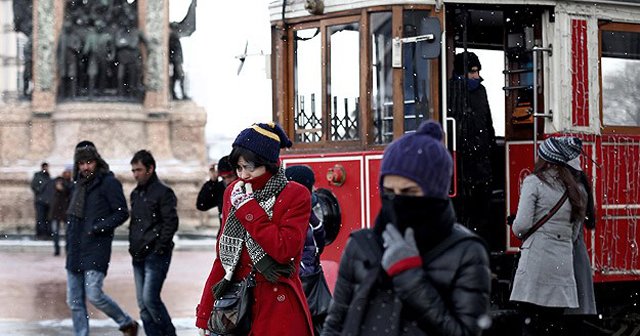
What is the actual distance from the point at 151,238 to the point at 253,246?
4.43m

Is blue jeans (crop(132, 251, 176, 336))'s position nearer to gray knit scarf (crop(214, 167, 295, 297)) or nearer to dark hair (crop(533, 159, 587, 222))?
dark hair (crop(533, 159, 587, 222))

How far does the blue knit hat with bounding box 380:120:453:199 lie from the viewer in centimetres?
391

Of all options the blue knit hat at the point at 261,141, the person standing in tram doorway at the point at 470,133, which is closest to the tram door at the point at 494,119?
the person standing in tram doorway at the point at 470,133

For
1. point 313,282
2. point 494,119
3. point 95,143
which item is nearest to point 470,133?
point 494,119

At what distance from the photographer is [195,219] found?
2775 centimetres

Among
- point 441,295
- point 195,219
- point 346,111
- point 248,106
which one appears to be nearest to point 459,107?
point 346,111

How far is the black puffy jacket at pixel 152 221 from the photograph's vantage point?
32.8 ft

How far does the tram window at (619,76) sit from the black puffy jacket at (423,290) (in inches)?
229

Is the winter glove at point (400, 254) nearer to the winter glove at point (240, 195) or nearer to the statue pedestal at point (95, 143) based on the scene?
the winter glove at point (240, 195)

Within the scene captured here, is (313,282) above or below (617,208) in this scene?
below

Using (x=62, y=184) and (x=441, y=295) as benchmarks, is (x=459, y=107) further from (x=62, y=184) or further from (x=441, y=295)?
(x=62, y=184)

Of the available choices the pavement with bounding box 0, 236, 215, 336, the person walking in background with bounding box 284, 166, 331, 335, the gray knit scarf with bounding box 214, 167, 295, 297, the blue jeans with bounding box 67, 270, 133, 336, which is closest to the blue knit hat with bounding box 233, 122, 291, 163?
the gray knit scarf with bounding box 214, 167, 295, 297

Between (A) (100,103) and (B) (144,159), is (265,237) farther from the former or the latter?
(A) (100,103)

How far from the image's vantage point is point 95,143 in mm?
27547
